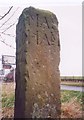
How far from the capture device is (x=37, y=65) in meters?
3.62

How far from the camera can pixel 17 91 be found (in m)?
3.72

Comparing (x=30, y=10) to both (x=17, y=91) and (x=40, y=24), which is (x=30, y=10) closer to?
(x=40, y=24)

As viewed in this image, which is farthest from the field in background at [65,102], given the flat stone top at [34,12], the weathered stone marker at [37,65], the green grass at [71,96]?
the flat stone top at [34,12]

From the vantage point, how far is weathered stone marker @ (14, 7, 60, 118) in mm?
3527

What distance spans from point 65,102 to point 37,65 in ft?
7.58

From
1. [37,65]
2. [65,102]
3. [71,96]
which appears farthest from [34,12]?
[71,96]

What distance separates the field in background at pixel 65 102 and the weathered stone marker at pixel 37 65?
1.72 meters

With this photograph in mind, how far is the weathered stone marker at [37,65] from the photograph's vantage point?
3.53 m

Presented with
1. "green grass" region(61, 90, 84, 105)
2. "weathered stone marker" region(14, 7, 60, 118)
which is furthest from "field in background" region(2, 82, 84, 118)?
"weathered stone marker" region(14, 7, 60, 118)

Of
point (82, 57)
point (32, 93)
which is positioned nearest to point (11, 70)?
point (82, 57)

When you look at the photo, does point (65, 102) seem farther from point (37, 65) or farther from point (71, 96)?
point (37, 65)

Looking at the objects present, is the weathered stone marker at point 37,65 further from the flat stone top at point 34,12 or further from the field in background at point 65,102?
the field in background at point 65,102

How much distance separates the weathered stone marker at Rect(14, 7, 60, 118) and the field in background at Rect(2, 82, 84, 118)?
5.66 ft

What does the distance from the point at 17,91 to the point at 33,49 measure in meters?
0.60
